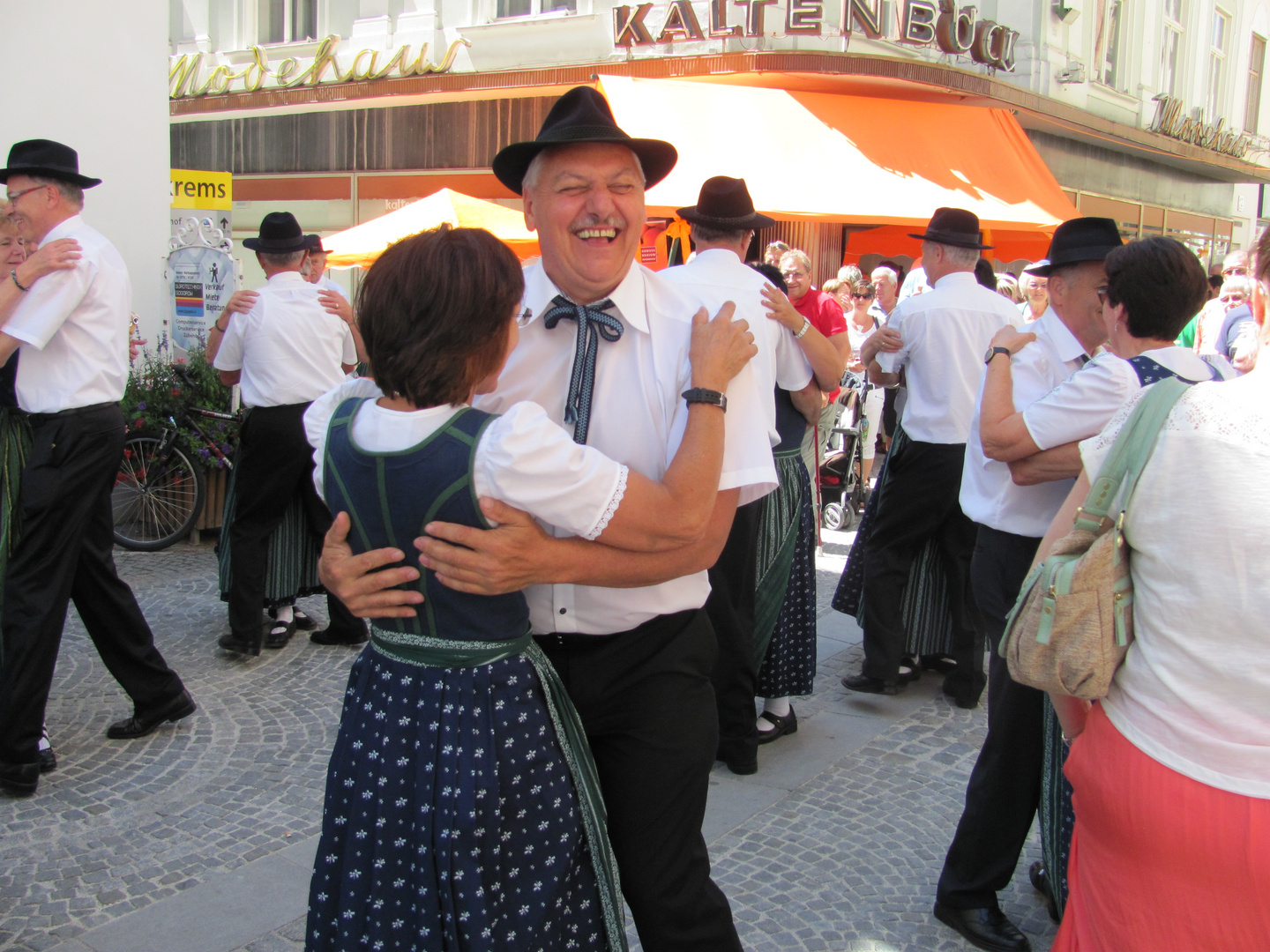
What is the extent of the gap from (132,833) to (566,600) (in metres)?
2.25

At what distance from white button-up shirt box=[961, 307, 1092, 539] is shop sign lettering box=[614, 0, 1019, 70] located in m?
10.2

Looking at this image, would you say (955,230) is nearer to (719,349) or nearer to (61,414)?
(719,349)

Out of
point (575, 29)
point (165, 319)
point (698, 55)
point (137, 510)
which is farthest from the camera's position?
point (575, 29)

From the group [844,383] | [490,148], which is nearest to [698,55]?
[490,148]

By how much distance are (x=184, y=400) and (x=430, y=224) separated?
3478 millimetres

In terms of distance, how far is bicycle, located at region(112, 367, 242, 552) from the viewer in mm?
7223

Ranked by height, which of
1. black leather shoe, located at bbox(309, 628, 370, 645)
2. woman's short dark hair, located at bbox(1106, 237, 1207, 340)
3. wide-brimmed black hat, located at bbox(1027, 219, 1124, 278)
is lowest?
black leather shoe, located at bbox(309, 628, 370, 645)

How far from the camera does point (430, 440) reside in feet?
5.69

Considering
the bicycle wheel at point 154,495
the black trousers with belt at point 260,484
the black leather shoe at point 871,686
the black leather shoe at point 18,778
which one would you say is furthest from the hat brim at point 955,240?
the bicycle wheel at point 154,495

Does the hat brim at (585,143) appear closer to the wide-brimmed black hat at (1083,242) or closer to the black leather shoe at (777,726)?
the wide-brimmed black hat at (1083,242)

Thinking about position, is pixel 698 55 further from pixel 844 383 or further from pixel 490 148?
pixel 844 383

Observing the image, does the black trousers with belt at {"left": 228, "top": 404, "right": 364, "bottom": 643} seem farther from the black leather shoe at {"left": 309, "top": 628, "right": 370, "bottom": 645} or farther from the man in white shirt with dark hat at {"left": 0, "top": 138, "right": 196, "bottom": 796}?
the man in white shirt with dark hat at {"left": 0, "top": 138, "right": 196, "bottom": 796}

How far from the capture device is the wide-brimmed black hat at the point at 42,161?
151 inches

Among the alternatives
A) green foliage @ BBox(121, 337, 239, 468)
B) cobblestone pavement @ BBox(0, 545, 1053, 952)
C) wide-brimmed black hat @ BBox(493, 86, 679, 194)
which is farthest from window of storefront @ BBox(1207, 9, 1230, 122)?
wide-brimmed black hat @ BBox(493, 86, 679, 194)
